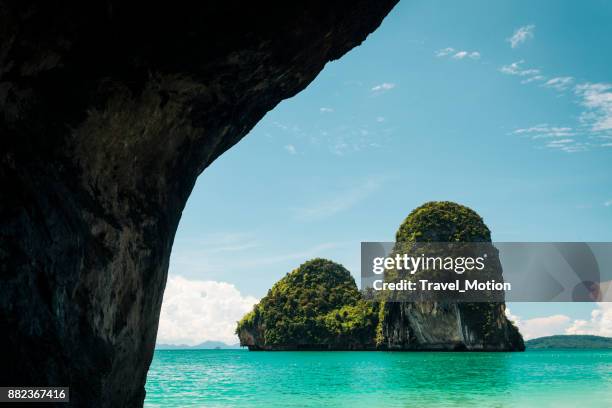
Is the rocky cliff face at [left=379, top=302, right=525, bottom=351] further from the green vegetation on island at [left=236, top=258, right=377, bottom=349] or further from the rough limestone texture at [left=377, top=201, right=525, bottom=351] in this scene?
the green vegetation on island at [left=236, top=258, right=377, bottom=349]

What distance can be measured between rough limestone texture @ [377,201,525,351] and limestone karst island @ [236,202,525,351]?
11cm

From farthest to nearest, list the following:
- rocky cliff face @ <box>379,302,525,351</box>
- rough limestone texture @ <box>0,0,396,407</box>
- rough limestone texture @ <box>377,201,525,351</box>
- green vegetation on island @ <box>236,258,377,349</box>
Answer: green vegetation on island @ <box>236,258,377,349</box> → rough limestone texture @ <box>377,201,525,351</box> → rocky cliff face @ <box>379,302,525,351</box> → rough limestone texture @ <box>0,0,396,407</box>

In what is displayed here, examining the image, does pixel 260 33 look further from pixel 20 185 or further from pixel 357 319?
pixel 357 319

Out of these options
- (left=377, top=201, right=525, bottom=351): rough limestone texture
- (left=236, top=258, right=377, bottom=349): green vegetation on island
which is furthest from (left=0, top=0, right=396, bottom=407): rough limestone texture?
(left=236, top=258, right=377, bottom=349): green vegetation on island

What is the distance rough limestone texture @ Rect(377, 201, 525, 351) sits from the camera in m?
59.3

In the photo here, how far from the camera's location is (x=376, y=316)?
70.1 m

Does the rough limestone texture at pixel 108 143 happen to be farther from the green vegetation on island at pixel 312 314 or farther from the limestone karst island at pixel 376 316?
the green vegetation on island at pixel 312 314

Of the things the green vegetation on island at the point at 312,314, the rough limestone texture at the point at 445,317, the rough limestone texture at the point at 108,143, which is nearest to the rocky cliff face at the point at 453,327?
the rough limestone texture at the point at 445,317

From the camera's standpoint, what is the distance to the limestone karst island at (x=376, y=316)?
196ft

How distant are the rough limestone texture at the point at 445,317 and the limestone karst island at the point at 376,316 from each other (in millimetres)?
112

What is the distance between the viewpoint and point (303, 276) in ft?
264

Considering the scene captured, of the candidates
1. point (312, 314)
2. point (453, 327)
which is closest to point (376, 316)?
point (312, 314)

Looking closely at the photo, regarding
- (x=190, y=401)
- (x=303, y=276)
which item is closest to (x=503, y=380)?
(x=190, y=401)

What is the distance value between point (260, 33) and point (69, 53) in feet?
5.97
